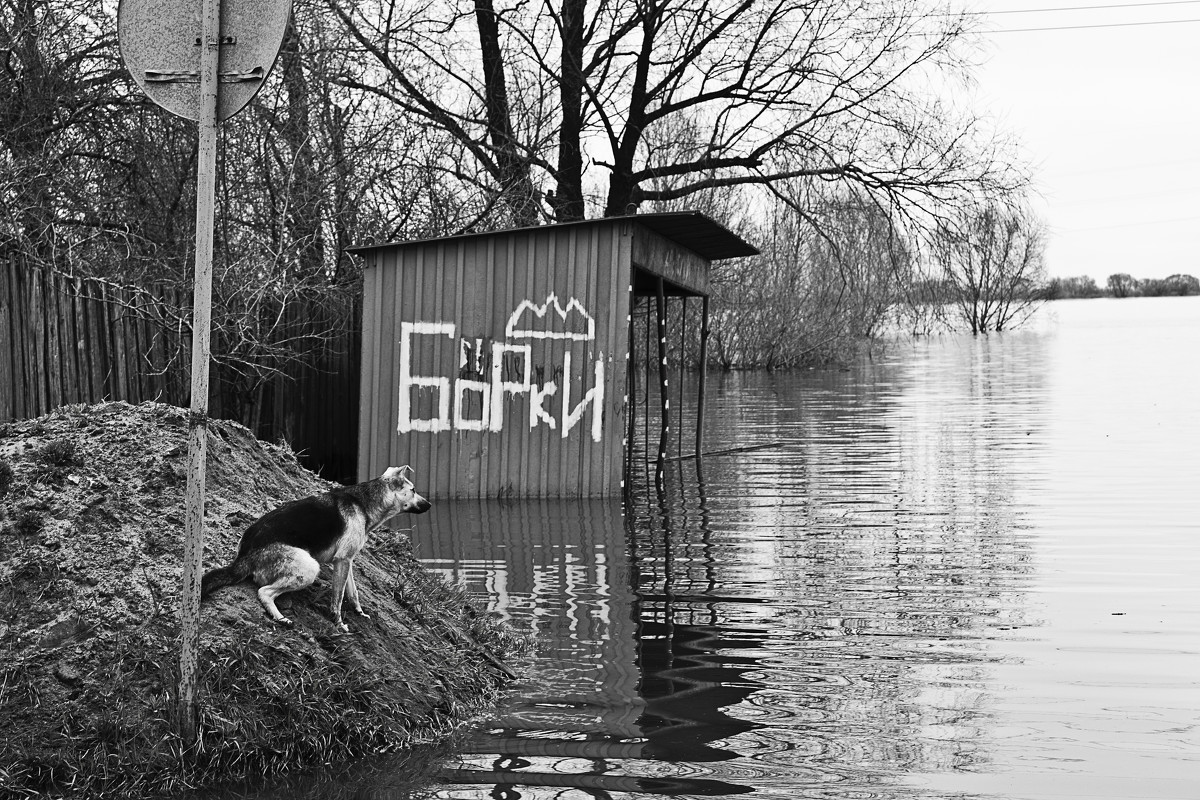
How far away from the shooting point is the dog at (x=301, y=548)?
6551 mm

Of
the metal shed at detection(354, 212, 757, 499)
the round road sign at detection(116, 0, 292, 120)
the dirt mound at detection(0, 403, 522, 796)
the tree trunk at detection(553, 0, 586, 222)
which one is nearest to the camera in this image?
the dirt mound at detection(0, 403, 522, 796)

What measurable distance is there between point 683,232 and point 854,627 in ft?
29.7

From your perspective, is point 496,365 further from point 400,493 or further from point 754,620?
point 400,493

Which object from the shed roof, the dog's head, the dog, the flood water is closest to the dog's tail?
the dog

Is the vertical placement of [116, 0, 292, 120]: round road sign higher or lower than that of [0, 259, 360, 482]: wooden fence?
higher

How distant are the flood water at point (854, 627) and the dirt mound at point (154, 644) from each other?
60 cm

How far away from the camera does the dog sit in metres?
6.55

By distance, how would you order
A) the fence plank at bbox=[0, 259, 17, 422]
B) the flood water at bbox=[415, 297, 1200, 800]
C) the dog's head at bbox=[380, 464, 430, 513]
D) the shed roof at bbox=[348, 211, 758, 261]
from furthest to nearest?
the shed roof at bbox=[348, 211, 758, 261], the fence plank at bbox=[0, 259, 17, 422], the dog's head at bbox=[380, 464, 430, 513], the flood water at bbox=[415, 297, 1200, 800]

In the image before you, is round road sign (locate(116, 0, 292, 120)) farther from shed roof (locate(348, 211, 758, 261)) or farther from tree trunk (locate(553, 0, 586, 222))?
tree trunk (locate(553, 0, 586, 222))

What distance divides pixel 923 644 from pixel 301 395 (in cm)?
1123

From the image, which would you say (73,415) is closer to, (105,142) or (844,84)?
(105,142)

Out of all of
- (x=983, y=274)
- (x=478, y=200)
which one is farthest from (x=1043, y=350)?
(x=478, y=200)

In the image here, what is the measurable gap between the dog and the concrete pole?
64cm

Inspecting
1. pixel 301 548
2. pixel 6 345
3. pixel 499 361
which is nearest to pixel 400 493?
pixel 301 548
